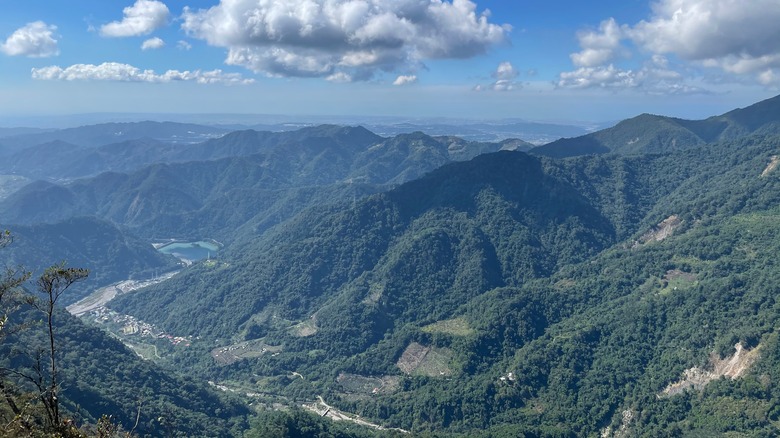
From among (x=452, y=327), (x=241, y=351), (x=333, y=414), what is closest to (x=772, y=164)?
(x=452, y=327)

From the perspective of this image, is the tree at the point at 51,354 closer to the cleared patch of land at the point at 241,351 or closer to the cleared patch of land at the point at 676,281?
→ the cleared patch of land at the point at 241,351

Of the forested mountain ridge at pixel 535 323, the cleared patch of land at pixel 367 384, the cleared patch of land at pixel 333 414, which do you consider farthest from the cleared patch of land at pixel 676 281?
the cleared patch of land at pixel 333 414

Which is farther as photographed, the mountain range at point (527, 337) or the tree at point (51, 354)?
the mountain range at point (527, 337)

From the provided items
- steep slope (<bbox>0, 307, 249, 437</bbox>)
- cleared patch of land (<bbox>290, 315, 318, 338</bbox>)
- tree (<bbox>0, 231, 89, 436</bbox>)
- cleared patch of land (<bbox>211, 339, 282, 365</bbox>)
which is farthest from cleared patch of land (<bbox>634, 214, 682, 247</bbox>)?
tree (<bbox>0, 231, 89, 436</bbox>)

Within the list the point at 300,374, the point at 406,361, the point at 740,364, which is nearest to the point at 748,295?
the point at 740,364

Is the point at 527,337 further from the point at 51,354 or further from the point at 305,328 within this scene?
the point at 51,354

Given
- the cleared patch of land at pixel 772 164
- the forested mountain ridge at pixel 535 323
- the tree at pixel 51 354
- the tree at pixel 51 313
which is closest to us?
the tree at pixel 51 354

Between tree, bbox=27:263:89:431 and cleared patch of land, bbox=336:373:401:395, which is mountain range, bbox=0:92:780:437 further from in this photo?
tree, bbox=27:263:89:431

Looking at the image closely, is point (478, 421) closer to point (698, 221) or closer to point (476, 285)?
point (476, 285)

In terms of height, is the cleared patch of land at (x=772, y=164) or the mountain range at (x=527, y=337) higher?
the cleared patch of land at (x=772, y=164)
